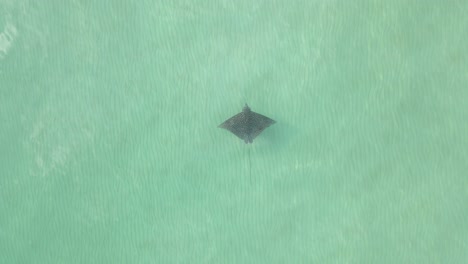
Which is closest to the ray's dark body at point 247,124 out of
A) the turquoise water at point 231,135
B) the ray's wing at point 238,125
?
the ray's wing at point 238,125

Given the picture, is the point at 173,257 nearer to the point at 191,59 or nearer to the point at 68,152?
the point at 68,152

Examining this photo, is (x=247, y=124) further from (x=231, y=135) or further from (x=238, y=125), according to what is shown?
(x=231, y=135)

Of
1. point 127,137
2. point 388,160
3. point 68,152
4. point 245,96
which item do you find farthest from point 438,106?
point 68,152

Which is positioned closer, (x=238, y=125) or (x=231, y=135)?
(x=238, y=125)

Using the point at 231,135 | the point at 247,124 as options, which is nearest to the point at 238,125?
the point at 247,124

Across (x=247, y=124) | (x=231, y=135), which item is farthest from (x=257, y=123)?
(x=231, y=135)
